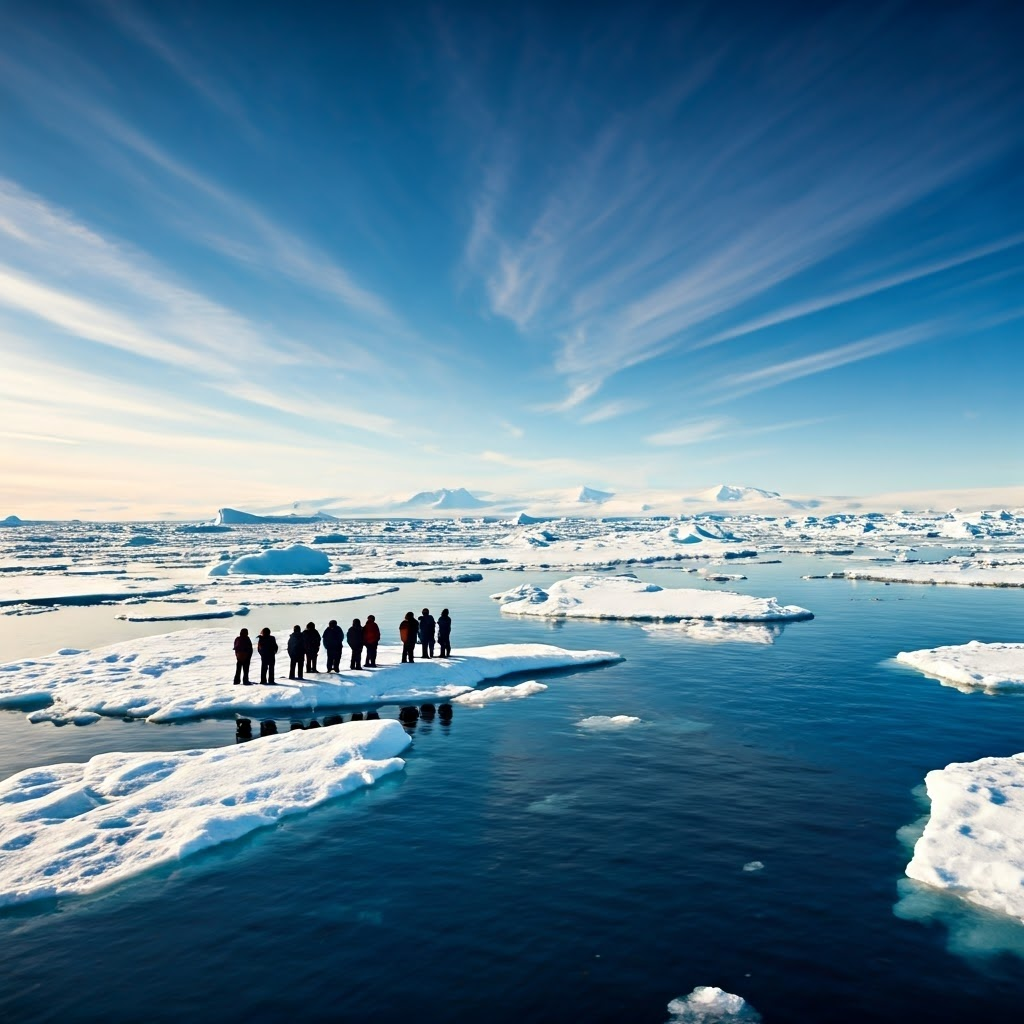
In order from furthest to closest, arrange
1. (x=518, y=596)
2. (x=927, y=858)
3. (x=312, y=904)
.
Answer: (x=518, y=596), (x=927, y=858), (x=312, y=904)

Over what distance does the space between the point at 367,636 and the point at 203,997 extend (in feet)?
59.8

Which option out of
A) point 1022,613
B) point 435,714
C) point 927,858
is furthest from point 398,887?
point 1022,613

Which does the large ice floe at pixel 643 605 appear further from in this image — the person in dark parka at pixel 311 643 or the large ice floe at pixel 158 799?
the large ice floe at pixel 158 799

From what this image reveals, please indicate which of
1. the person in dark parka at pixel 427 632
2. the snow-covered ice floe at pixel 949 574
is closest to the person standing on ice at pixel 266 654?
the person in dark parka at pixel 427 632

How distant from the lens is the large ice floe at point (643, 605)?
145 ft

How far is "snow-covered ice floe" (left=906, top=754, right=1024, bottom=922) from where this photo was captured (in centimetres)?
1170

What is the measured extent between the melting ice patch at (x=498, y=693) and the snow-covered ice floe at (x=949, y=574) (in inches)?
2002

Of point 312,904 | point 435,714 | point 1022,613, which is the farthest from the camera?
point 1022,613

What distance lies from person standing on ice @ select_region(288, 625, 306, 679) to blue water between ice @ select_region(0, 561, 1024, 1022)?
4.13 meters

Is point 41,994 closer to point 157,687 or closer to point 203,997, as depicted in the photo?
point 203,997

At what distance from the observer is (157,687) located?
2623cm

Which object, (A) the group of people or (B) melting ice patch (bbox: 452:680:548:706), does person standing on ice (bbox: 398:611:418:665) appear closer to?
(A) the group of people

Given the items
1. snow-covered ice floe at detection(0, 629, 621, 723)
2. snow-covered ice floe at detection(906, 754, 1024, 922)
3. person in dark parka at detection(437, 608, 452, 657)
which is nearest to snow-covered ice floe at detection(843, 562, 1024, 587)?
snow-covered ice floe at detection(0, 629, 621, 723)

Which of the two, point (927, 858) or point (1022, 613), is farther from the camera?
point (1022, 613)
